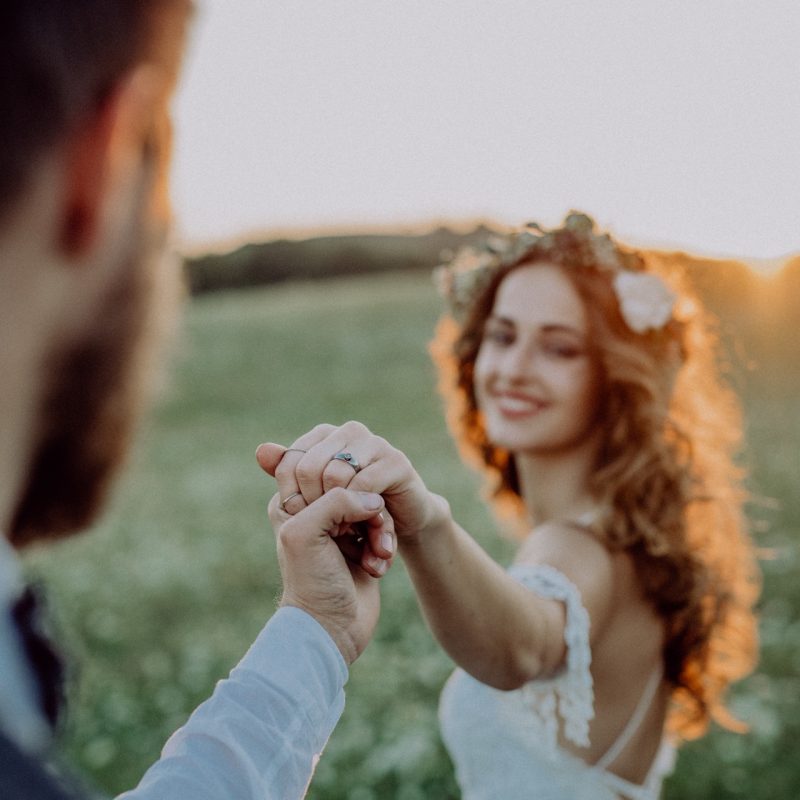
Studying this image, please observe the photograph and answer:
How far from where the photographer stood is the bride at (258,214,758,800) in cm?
239

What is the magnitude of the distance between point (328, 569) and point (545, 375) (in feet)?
4.74

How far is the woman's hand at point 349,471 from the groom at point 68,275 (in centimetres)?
76

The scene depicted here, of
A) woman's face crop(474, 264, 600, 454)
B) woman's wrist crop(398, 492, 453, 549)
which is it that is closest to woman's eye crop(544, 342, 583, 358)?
woman's face crop(474, 264, 600, 454)

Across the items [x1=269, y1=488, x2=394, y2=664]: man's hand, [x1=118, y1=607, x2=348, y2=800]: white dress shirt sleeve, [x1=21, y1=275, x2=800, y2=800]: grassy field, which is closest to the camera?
[x1=118, y1=607, x2=348, y2=800]: white dress shirt sleeve

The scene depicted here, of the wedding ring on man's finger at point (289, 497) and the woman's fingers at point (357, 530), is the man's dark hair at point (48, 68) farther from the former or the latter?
the wedding ring on man's finger at point (289, 497)

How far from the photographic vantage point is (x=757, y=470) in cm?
1277

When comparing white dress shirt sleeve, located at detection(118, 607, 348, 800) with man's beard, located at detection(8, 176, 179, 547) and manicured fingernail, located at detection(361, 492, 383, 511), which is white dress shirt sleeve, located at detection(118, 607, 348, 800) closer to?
manicured fingernail, located at detection(361, 492, 383, 511)

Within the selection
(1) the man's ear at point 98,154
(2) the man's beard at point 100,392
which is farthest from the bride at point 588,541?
(1) the man's ear at point 98,154

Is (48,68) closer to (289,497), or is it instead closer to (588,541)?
(289,497)

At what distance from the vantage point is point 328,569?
181cm

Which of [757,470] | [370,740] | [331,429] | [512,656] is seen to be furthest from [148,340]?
[757,470]

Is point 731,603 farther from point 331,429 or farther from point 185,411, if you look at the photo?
point 185,411

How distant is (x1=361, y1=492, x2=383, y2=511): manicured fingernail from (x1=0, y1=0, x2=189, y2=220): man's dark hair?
3.47 feet

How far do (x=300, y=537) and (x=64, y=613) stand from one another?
7946 millimetres
